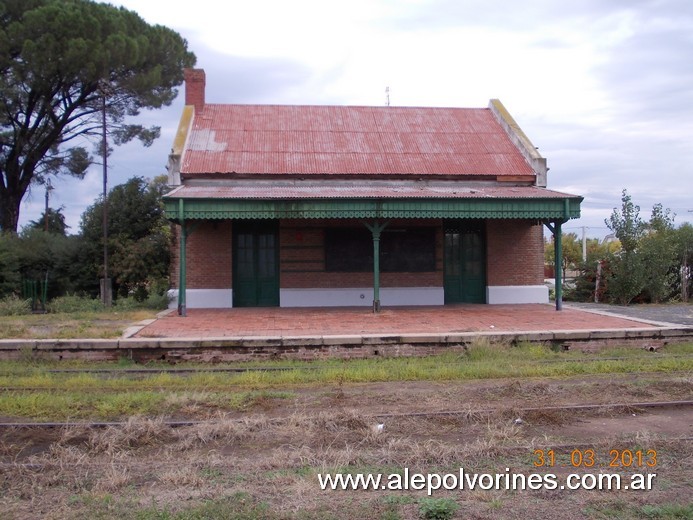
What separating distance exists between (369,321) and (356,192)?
4.01 metres

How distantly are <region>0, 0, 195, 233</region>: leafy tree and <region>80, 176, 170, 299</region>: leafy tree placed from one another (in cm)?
445

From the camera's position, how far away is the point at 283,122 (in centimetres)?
2119

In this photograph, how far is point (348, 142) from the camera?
20.1 metres

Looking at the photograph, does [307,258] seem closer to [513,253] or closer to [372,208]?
[372,208]

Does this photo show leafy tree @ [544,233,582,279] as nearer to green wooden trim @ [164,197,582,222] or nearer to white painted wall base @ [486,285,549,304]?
white painted wall base @ [486,285,549,304]

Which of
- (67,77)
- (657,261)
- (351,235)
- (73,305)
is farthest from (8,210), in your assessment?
(657,261)

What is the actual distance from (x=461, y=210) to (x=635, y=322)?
4.62 meters

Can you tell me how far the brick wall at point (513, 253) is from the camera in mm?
18719

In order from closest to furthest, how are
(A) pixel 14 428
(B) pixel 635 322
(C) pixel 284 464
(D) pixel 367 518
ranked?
(D) pixel 367 518, (C) pixel 284 464, (A) pixel 14 428, (B) pixel 635 322

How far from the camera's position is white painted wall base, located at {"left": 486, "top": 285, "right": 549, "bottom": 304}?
61.2ft

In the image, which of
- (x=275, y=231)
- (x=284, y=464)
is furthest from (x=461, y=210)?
(x=284, y=464)

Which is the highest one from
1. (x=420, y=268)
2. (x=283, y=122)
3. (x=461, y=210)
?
(x=283, y=122)

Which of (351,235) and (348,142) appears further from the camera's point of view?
(348,142)

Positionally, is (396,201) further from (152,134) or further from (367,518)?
(152,134)
